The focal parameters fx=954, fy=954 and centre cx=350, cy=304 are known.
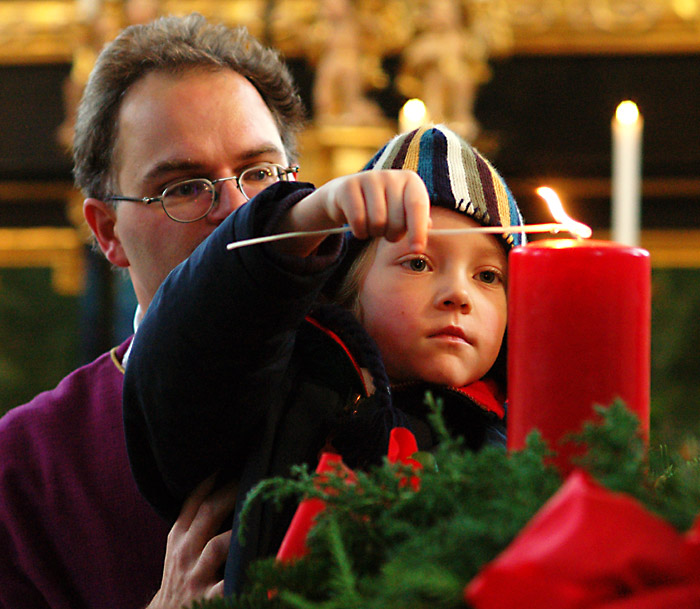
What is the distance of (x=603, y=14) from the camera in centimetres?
332

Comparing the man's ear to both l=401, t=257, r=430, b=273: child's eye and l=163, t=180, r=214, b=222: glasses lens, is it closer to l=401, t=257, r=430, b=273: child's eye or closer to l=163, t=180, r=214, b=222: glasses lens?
l=163, t=180, r=214, b=222: glasses lens

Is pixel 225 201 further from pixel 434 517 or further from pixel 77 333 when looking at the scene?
pixel 77 333

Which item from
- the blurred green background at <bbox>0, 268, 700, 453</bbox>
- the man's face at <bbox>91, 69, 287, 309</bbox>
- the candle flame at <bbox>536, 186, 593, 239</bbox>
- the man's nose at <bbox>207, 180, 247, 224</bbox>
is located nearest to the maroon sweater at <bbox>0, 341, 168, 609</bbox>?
the man's face at <bbox>91, 69, 287, 309</bbox>

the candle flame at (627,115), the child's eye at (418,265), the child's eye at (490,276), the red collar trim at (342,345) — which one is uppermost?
the candle flame at (627,115)

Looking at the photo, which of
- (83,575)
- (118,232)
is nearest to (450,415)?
(83,575)

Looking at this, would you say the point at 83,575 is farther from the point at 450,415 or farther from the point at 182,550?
the point at 450,415

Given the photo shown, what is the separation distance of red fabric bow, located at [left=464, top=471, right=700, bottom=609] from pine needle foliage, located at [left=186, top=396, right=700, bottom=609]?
2 centimetres

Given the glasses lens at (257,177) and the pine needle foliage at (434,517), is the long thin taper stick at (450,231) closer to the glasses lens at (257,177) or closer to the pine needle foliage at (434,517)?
the pine needle foliage at (434,517)

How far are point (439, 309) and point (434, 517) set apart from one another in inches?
17.6

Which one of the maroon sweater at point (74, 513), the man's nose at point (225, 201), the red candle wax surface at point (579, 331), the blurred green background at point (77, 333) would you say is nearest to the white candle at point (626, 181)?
the red candle wax surface at point (579, 331)

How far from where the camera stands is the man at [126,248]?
4.17 feet

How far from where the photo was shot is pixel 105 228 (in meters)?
1.54

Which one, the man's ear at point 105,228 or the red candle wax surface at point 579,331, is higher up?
the man's ear at point 105,228

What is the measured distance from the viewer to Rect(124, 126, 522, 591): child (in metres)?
0.72
